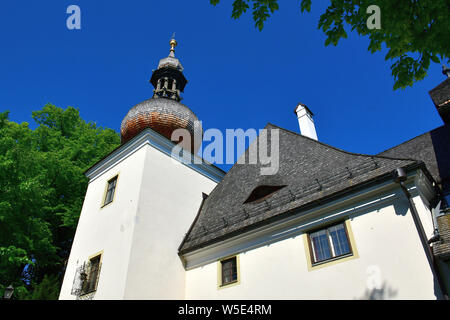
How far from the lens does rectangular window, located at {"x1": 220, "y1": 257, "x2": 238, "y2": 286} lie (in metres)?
10.3

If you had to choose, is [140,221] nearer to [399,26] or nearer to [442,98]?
[399,26]

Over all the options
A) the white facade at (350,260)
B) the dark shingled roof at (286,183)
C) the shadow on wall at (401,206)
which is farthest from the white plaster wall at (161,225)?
the shadow on wall at (401,206)

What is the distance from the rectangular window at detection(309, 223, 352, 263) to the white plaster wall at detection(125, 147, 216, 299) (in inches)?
200

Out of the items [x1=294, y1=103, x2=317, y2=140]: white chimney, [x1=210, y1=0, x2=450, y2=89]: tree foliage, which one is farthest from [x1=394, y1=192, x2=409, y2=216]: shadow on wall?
[x1=294, y1=103, x2=317, y2=140]: white chimney

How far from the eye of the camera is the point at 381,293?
719 centimetres

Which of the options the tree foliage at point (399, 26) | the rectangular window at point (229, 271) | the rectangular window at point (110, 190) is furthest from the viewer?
the rectangular window at point (110, 190)

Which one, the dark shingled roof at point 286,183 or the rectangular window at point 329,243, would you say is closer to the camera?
the rectangular window at point 329,243

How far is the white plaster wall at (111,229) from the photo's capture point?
10.5 meters

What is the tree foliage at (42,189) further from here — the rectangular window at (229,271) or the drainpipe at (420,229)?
the drainpipe at (420,229)

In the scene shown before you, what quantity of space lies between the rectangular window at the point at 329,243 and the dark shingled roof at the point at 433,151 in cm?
296

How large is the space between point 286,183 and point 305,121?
509 cm

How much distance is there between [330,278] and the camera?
26.6 feet

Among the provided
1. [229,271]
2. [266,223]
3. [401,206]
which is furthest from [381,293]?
[229,271]

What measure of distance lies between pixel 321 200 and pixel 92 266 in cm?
833
